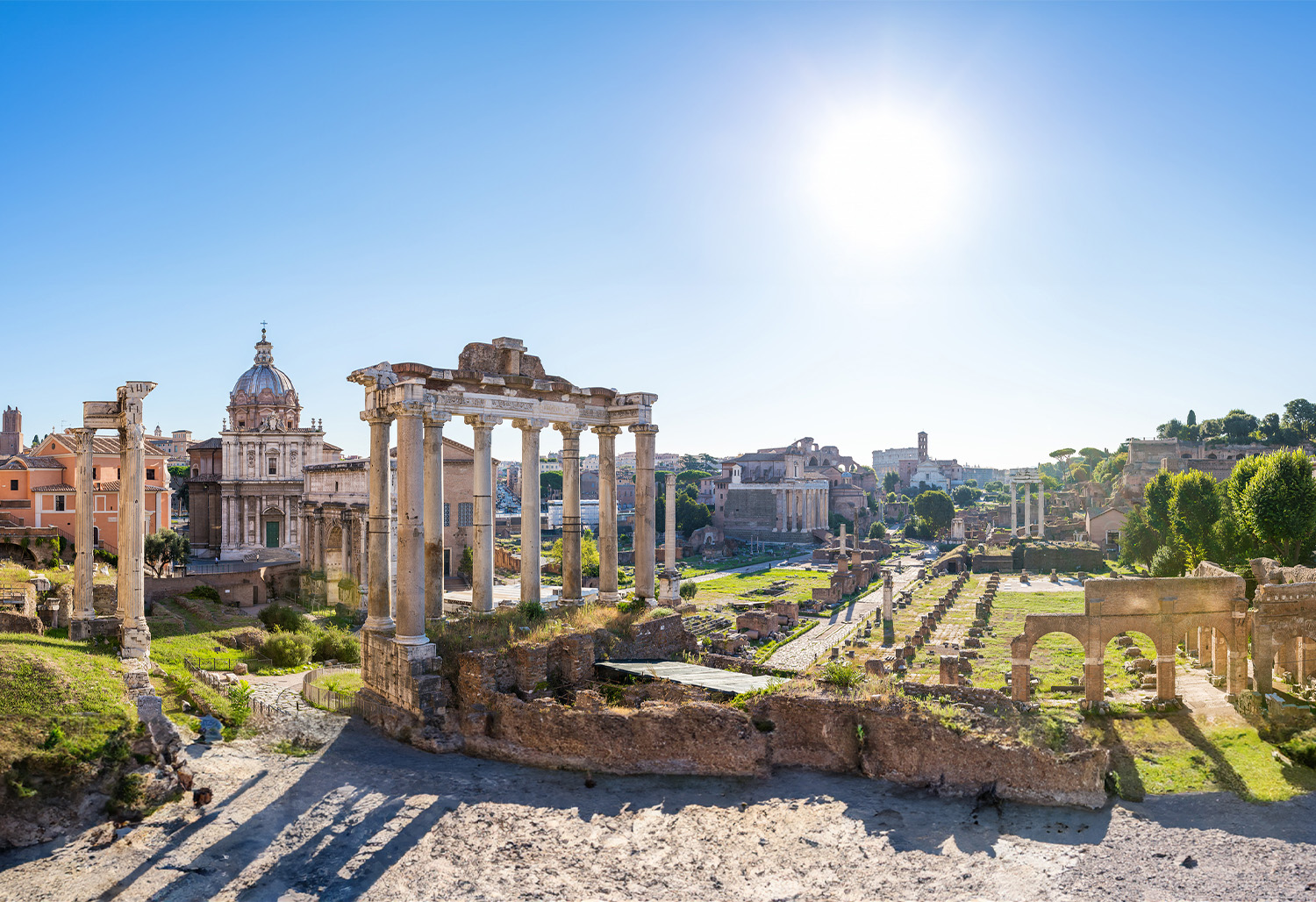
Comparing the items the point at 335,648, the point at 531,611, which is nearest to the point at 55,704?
the point at 531,611

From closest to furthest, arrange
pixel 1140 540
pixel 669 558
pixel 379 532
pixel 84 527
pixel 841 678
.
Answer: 1. pixel 841 678
2. pixel 379 532
3. pixel 84 527
4. pixel 669 558
5. pixel 1140 540

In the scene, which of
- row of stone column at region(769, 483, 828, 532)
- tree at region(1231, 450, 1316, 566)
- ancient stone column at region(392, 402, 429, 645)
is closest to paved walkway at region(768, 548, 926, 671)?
ancient stone column at region(392, 402, 429, 645)

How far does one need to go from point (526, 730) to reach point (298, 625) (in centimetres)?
1541

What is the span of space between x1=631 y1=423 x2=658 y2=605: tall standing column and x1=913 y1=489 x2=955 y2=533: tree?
Answer: 73.9m

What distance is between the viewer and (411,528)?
14.7 metres

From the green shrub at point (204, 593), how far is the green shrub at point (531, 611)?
17521 millimetres

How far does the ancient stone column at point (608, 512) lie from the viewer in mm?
19266

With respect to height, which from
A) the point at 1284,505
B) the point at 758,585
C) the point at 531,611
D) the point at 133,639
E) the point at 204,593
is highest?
the point at 1284,505

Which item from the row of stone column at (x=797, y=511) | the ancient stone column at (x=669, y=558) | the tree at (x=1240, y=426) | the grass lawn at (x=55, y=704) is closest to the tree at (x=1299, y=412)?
the tree at (x=1240, y=426)

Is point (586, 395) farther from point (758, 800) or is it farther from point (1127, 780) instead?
point (1127, 780)

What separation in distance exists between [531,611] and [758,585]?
3651cm

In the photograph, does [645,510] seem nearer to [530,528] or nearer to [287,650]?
[530,528]

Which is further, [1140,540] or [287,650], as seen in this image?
[1140,540]

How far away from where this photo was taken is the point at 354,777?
1250cm
